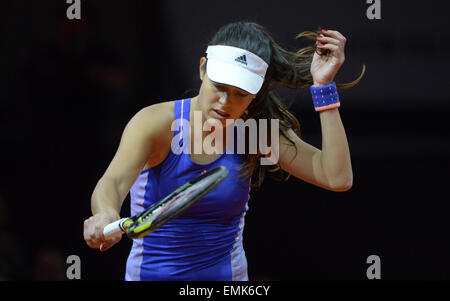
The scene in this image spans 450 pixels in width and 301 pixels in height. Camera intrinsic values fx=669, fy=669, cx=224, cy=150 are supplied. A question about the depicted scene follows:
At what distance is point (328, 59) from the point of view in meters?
2.07

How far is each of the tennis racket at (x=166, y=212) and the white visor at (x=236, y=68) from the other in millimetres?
374

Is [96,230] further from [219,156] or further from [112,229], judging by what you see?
[219,156]

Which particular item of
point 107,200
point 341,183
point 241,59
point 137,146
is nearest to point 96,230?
point 107,200

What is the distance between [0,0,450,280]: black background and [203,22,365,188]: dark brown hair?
4.13 feet

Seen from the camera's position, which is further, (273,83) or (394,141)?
(394,141)

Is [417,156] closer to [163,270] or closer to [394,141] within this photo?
[394,141]

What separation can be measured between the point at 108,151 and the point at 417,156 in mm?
1689

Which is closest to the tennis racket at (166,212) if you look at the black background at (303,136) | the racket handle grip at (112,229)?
the racket handle grip at (112,229)

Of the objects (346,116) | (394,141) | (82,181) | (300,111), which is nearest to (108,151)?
(82,181)

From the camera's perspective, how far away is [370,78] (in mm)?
3584

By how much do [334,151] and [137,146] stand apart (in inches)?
23.8

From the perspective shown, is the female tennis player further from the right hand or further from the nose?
the right hand

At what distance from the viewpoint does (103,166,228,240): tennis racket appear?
166 cm

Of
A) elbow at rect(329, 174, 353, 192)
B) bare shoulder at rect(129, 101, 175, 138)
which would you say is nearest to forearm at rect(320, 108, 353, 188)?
elbow at rect(329, 174, 353, 192)
